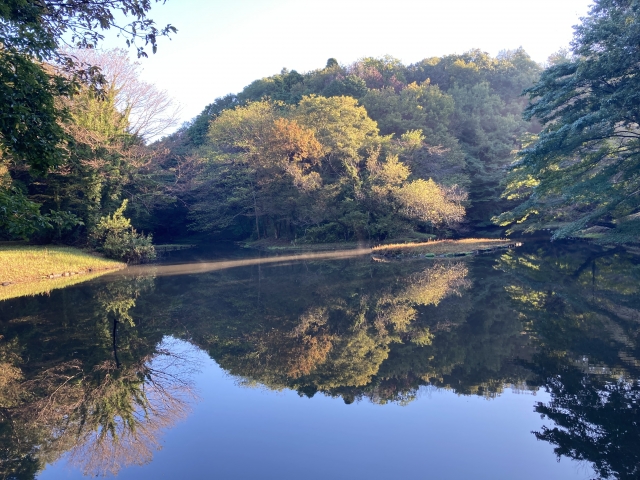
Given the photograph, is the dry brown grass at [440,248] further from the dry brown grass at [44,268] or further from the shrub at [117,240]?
the dry brown grass at [44,268]

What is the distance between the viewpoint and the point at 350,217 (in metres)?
29.6

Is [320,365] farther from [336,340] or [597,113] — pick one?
[597,113]

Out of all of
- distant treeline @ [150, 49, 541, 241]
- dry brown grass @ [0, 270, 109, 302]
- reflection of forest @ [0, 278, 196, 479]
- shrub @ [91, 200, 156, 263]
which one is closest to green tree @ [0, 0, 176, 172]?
reflection of forest @ [0, 278, 196, 479]

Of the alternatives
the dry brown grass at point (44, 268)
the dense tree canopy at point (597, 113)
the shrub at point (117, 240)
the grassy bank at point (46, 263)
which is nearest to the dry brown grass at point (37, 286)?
the dry brown grass at point (44, 268)

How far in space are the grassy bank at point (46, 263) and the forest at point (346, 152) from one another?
1.36 m

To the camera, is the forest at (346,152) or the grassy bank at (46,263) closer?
the forest at (346,152)

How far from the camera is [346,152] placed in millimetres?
30328

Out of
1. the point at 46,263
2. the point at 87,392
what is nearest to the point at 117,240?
the point at 46,263

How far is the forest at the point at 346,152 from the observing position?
1282 centimetres

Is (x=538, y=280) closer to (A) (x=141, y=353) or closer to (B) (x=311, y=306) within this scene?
(B) (x=311, y=306)

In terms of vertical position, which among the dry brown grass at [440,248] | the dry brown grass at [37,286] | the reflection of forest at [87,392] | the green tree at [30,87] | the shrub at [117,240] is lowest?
the reflection of forest at [87,392]

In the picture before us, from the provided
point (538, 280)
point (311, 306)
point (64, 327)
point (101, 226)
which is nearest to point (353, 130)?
point (101, 226)

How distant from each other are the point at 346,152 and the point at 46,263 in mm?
18485

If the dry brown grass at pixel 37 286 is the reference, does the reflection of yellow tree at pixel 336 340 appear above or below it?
below
